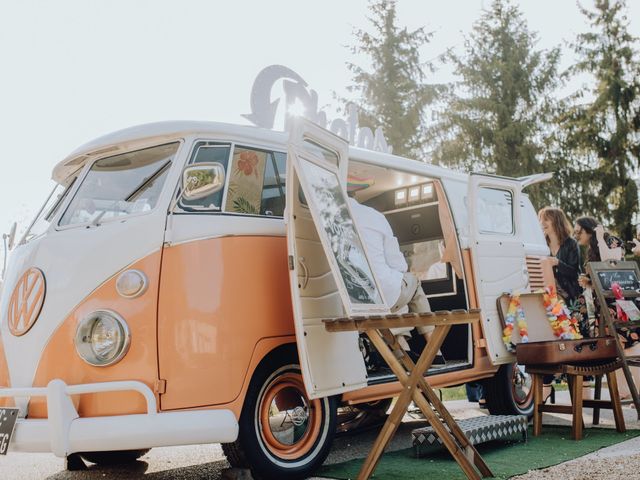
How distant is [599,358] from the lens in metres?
5.69

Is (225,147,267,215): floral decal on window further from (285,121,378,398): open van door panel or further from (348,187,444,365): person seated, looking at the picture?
(348,187,444,365): person seated

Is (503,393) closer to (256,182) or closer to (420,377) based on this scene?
(420,377)

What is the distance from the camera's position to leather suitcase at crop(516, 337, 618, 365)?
5.49 metres

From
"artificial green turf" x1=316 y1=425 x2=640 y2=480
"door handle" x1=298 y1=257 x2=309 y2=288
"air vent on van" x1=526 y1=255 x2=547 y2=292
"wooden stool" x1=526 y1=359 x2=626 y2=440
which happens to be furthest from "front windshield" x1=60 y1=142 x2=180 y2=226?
"air vent on van" x1=526 y1=255 x2=547 y2=292

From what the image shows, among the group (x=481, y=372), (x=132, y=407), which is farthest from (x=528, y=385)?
(x=132, y=407)

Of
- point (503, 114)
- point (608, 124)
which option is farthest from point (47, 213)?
point (608, 124)

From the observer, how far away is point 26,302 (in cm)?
432

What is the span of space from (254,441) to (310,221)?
142 cm

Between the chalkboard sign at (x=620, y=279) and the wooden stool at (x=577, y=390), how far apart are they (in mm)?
771

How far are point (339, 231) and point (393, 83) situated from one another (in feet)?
63.1

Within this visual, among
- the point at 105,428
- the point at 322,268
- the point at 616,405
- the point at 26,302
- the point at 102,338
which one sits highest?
the point at 322,268

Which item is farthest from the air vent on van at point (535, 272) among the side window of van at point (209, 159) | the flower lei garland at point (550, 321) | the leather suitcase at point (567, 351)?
the side window of van at point (209, 159)

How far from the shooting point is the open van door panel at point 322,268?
4.23 m

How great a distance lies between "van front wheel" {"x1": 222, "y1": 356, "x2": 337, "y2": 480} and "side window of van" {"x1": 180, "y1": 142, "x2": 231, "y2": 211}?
106cm
